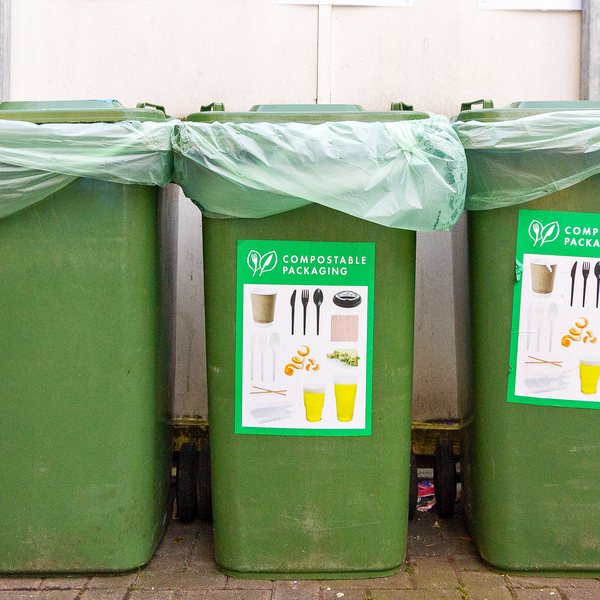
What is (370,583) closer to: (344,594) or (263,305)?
(344,594)

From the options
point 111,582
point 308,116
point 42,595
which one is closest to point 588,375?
point 308,116

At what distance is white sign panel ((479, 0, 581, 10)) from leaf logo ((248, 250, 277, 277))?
199 centimetres

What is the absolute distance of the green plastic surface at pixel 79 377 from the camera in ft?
6.63

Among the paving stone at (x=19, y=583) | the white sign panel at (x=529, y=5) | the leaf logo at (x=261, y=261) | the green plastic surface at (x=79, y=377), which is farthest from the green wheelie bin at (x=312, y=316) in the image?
the white sign panel at (x=529, y=5)

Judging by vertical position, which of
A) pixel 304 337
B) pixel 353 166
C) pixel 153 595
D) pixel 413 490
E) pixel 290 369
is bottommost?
pixel 153 595

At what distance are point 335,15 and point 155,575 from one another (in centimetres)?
268

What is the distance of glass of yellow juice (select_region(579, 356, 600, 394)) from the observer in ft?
6.89

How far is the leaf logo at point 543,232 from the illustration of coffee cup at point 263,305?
0.89 m

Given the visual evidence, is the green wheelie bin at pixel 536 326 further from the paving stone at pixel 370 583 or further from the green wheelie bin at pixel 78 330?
the green wheelie bin at pixel 78 330

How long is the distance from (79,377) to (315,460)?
85 cm

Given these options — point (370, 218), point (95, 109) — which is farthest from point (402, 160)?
point (95, 109)

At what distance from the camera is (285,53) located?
A: 313 cm

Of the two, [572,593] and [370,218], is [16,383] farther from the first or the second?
[572,593]

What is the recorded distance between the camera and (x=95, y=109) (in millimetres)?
2025
